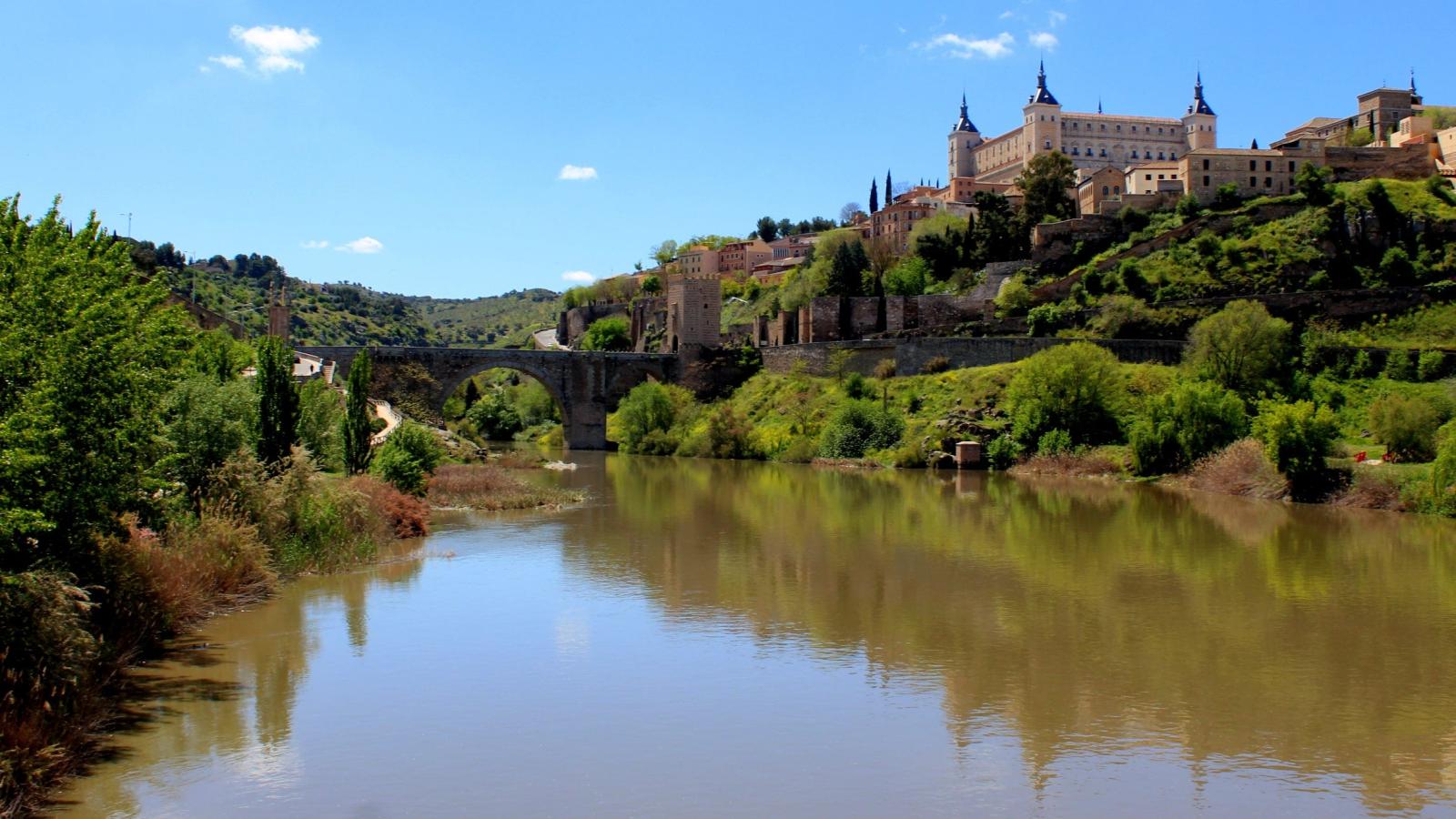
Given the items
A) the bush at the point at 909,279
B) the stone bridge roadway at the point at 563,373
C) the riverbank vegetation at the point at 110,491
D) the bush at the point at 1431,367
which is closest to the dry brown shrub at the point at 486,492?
the riverbank vegetation at the point at 110,491

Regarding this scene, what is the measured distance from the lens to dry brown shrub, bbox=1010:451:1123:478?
4403 centimetres

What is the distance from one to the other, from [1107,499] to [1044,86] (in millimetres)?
74419

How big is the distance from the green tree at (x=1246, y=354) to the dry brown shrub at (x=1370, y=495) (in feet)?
36.1

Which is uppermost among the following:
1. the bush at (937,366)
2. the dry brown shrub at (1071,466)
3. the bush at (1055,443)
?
the bush at (937,366)

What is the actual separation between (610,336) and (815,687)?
81.4m

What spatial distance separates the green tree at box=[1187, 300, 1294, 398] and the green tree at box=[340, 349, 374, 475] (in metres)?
31.2

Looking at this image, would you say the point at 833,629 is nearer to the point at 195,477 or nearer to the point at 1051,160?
the point at 195,477

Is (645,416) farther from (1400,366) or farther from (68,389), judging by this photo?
(68,389)

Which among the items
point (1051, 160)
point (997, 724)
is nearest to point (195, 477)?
point (997, 724)

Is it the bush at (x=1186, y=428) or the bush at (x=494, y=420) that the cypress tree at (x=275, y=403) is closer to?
the bush at (x=1186, y=428)

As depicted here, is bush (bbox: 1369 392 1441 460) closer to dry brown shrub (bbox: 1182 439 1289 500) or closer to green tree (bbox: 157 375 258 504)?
dry brown shrub (bbox: 1182 439 1289 500)

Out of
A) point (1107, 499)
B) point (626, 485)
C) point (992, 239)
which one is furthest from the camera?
point (992, 239)

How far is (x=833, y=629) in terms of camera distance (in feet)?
57.4

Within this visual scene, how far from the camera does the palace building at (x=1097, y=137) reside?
100625 mm
